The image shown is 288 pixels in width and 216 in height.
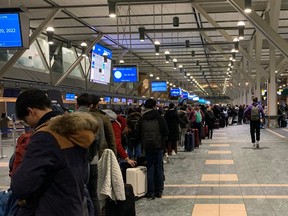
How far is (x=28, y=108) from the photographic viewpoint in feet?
8.49

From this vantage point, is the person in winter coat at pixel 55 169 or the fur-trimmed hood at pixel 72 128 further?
the fur-trimmed hood at pixel 72 128

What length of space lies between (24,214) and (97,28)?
66.6 ft

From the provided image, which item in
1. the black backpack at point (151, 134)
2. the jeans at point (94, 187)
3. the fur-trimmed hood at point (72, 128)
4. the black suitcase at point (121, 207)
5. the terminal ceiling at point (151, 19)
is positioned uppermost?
the terminal ceiling at point (151, 19)

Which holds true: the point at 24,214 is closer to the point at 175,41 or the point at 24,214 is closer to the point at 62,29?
the point at 62,29

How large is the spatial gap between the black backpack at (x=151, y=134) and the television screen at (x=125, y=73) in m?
11.0

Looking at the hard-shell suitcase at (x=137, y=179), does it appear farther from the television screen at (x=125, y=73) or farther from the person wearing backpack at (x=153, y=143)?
the television screen at (x=125, y=73)

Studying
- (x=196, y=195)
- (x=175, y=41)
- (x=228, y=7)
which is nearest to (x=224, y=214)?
(x=196, y=195)

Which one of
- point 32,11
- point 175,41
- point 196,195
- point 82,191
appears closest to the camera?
point 82,191

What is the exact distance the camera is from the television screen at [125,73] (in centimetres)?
1772

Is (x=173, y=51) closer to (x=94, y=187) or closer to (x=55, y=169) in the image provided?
(x=94, y=187)

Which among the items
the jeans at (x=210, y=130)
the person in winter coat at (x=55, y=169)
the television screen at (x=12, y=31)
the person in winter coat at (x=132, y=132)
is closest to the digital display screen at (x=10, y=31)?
the television screen at (x=12, y=31)

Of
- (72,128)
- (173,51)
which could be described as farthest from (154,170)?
(173,51)

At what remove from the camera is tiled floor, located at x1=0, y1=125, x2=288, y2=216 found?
6.02 m

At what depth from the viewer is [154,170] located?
6.89 metres
